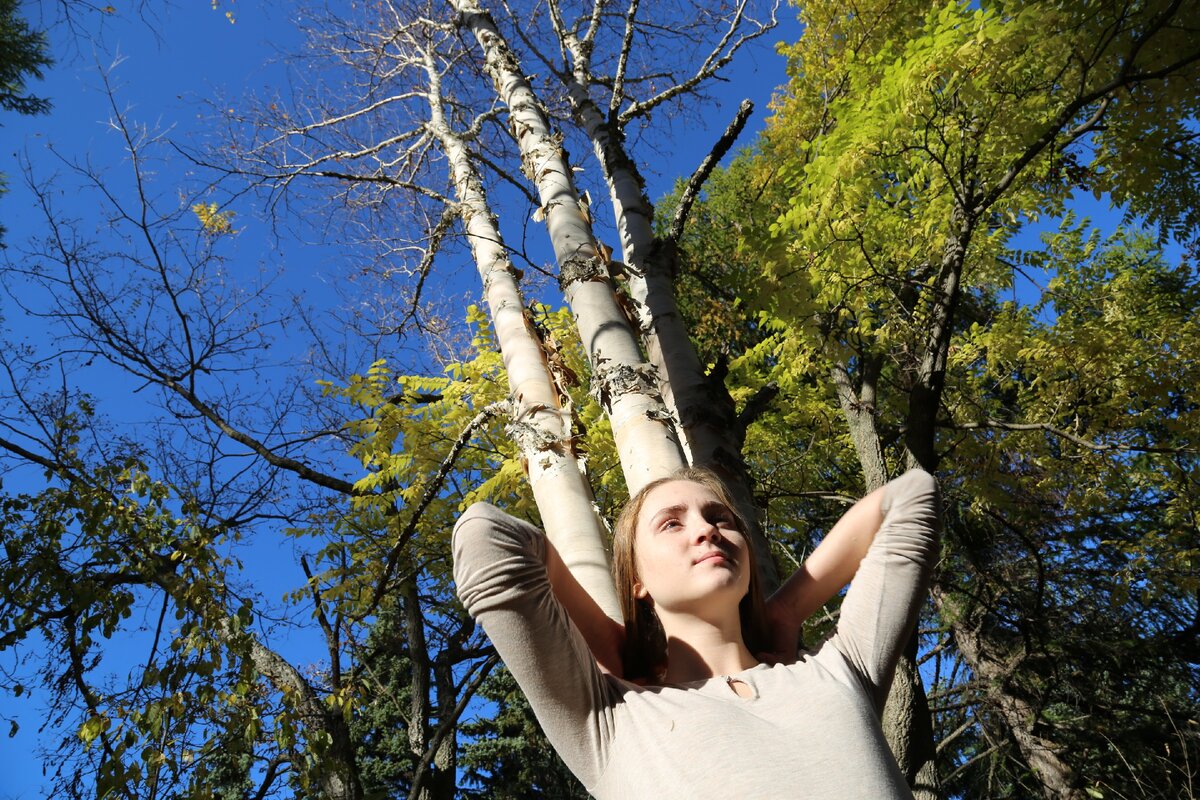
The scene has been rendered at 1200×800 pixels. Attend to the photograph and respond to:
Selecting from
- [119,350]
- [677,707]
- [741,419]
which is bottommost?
[677,707]

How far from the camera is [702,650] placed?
60.0 inches

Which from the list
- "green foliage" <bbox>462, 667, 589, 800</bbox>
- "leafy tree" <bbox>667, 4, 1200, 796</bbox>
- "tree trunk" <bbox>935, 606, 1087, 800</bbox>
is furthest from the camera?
"green foliage" <bbox>462, 667, 589, 800</bbox>

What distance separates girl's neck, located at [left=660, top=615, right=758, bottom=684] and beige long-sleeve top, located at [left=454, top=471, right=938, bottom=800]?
48mm

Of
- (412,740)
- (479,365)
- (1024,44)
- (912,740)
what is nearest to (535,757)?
(412,740)

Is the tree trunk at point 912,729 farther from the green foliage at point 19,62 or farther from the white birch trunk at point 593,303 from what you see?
the green foliage at point 19,62

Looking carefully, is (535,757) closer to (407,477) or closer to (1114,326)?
(407,477)

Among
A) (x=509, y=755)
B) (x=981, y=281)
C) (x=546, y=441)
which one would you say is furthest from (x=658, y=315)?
(x=509, y=755)

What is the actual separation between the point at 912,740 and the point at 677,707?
413 centimetres

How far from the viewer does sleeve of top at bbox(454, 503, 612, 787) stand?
130 centimetres

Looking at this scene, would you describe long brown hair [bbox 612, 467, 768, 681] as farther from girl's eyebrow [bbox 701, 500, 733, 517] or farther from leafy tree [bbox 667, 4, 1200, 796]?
leafy tree [bbox 667, 4, 1200, 796]

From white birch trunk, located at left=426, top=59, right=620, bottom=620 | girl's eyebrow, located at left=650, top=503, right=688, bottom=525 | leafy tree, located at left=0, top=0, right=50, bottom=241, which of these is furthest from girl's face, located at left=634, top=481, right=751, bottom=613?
leafy tree, located at left=0, top=0, right=50, bottom=241

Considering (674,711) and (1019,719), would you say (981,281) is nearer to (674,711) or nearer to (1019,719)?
(1019,719)

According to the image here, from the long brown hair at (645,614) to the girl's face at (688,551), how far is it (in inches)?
0.9

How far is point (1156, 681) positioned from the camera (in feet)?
31.0
